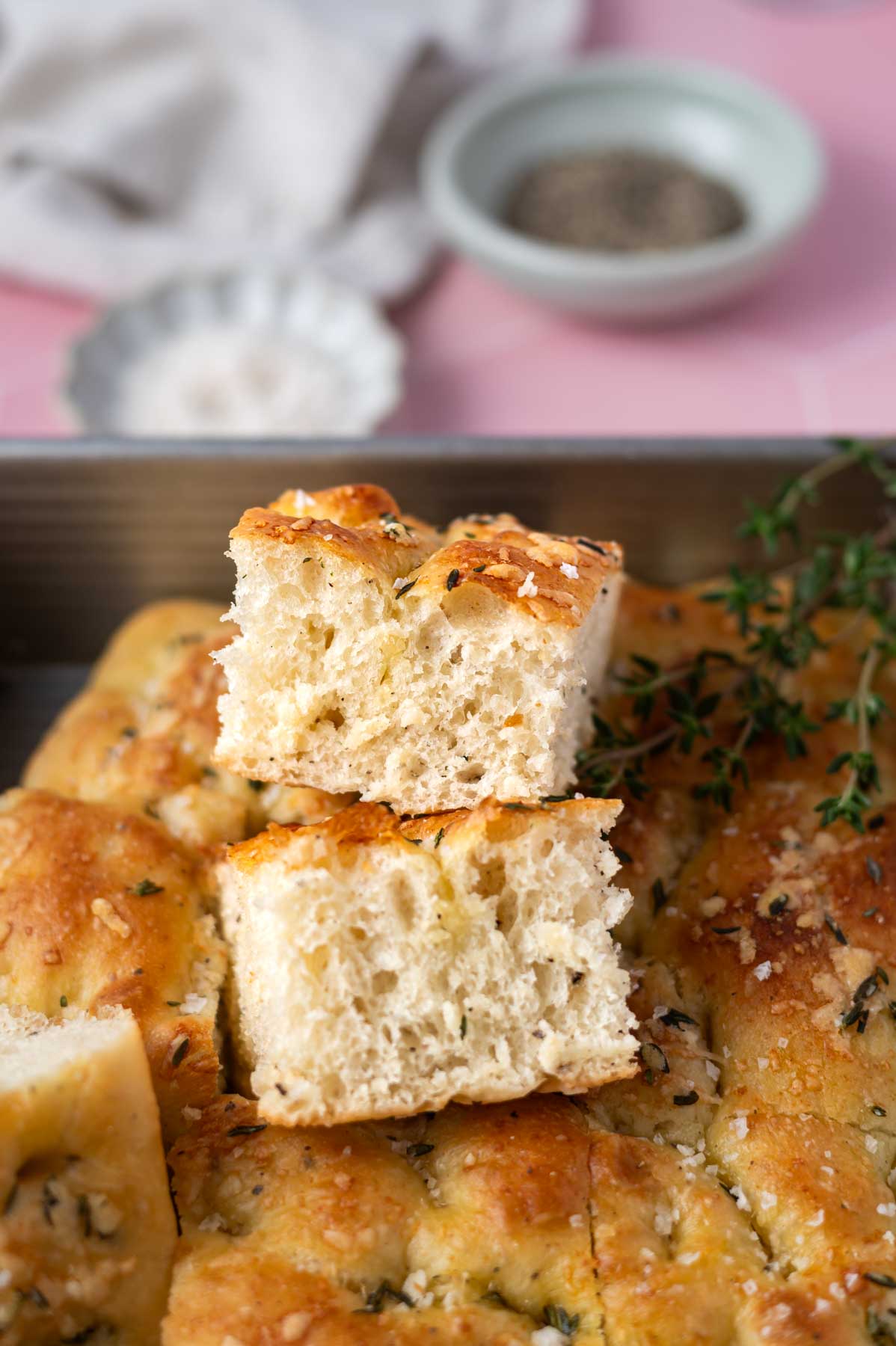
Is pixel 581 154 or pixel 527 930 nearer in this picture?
pixel 527 930

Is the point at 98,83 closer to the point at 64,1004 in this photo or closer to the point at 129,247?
the point at 129,247

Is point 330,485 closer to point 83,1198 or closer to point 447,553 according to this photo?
point 447,553

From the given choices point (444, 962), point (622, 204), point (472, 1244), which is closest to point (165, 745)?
point (444, 962)

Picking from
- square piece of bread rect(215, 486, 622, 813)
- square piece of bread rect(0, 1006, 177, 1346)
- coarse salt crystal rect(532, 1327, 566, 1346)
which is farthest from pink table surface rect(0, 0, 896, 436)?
coarse salt crystal rect(532, 1327, 566, 1346)

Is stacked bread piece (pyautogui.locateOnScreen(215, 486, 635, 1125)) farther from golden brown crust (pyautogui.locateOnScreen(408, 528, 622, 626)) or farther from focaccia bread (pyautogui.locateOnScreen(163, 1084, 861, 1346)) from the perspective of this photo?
focaccia bread (pyautogui.locateOnScreen(163, 1084, 861, 1346))

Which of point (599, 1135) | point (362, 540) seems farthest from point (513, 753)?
point (599, 1135)
